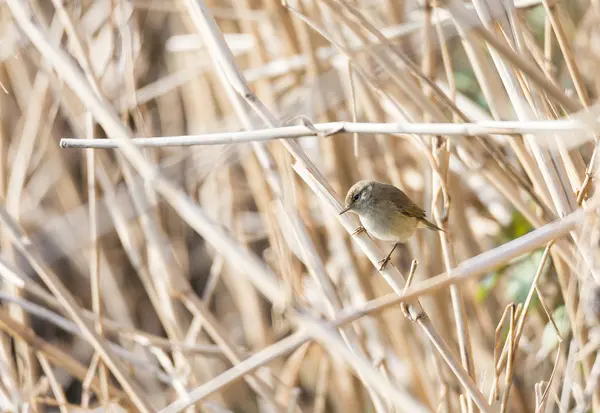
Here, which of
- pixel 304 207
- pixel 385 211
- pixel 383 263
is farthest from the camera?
pixel 304 207

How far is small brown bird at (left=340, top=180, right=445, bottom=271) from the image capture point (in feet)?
5.60

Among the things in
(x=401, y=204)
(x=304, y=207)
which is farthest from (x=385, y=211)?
(x=304, y=207)

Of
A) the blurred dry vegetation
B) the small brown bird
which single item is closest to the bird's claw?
the blurred dry vegetation

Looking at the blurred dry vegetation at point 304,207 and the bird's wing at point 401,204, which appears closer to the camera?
the blurred dry vegetation at point 304,207

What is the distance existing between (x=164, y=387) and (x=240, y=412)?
0.38 meters

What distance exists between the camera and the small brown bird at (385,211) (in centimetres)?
171

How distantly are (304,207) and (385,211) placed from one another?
41 cm

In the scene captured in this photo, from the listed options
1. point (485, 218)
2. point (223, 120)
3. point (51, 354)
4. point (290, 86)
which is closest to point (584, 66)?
point (485, 218)

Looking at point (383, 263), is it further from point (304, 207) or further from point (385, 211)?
point (304, 207)

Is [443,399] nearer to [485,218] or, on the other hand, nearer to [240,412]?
[485,218]

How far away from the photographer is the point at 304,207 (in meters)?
2.08

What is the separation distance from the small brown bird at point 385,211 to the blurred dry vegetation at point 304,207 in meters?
0.09

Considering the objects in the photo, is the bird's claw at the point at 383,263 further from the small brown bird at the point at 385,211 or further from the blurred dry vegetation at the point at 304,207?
the small brown bird at the point at 385,211

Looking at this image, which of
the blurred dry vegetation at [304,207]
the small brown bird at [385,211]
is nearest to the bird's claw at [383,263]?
the blurred dry vegetation at [304,207]
